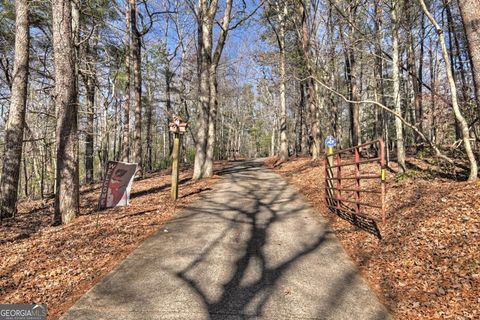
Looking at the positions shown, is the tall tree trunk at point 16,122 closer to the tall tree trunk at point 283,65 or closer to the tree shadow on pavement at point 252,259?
the tree shadow on pavement at point 252,259

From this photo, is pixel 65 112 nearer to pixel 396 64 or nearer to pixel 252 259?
pixel 252 259

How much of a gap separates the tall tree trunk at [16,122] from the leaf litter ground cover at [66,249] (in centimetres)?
71

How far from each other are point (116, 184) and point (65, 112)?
2.24 metres

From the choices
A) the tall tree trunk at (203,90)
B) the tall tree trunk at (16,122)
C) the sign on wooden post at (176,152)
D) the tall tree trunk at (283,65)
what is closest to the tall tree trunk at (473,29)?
the sign on wooden post at (176,152)

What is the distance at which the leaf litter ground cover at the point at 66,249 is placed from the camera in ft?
12.4

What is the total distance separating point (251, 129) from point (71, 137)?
43.9 metres

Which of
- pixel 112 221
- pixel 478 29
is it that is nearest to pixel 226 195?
pixel 112 221

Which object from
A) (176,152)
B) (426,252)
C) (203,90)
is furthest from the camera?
(203,90)

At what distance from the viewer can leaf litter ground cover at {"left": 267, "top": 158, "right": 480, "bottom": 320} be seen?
343 cm

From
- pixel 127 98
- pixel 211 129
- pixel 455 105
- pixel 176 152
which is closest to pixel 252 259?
pixel 176 152

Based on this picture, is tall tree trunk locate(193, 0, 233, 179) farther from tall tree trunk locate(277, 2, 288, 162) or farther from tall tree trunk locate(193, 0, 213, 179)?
tall tree trunk locate(277, 2, 288, 162)

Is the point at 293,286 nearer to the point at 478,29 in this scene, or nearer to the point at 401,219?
the point at 401,219

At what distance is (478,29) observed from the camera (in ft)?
17.6

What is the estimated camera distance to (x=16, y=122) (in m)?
8.27
